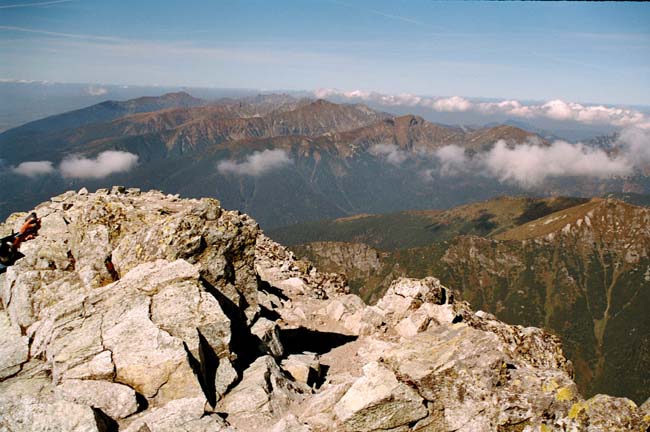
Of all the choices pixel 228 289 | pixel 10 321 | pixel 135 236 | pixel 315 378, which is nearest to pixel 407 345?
pixel 315 378

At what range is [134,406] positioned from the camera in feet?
49.9

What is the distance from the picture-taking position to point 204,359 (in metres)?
17.6

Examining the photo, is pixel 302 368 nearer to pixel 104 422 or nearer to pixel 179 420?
pixel 179 420

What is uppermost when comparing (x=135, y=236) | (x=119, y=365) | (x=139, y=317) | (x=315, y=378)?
(x=135, y=236)

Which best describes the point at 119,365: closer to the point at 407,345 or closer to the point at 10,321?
the point at 10,321

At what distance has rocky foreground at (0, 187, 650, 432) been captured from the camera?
14250 millimetres

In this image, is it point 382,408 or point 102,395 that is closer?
point 382,408

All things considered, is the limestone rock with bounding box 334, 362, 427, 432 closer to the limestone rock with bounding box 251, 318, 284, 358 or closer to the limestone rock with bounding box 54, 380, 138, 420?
the limestone rock with bounding box 251, 318, 284, 358

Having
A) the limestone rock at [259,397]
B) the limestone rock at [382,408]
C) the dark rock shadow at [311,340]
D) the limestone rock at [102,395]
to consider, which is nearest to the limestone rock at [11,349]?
the limestone rock at [102,395]

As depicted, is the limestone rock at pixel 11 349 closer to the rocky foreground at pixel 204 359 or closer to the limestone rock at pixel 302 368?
the rocky foreground at pixel 204 359

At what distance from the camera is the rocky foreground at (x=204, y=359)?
14250 mm

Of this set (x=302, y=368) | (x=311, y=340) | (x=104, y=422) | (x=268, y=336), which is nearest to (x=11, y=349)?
(x=104, y=422)

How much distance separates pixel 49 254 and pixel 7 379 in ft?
33.0

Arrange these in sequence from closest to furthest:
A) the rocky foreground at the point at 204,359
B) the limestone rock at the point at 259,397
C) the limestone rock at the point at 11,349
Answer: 1. the rocky foreground at the point at 204,359
2. the limestone rock at the point at 259,397
3. the limestone rock at the point at 11,349
